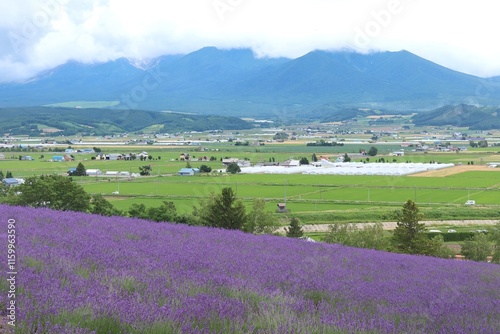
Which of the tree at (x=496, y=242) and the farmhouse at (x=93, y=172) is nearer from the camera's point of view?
the tree at (x=496, y=242)

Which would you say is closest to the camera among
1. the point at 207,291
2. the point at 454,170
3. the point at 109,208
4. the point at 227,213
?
the point at 207,291

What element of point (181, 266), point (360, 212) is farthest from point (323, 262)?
point (360, 212)

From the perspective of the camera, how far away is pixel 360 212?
2110 inches

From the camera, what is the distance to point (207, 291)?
5312 millimetres

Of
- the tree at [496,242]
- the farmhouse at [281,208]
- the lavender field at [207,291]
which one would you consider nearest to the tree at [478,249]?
the tree at [496,242]

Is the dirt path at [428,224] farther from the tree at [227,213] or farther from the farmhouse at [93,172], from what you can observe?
the farmhouse at [93,172]

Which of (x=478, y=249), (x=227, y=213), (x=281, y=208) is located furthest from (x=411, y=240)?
(x=281, y=208)

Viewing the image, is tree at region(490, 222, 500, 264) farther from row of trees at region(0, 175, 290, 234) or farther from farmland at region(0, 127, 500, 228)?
farmland at region(0, 127, 500, 228)

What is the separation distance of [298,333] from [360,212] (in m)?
50.6

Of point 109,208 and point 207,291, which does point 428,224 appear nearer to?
point 109,208

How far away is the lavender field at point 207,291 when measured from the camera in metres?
4.10

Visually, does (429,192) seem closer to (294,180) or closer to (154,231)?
(294,180)

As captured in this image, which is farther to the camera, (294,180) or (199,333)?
(294,180)

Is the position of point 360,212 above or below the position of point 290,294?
below
